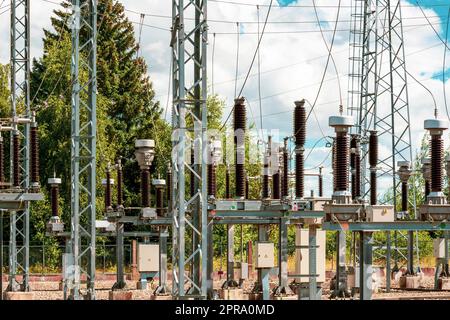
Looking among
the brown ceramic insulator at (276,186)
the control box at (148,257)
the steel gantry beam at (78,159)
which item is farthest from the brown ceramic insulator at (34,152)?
the brown ceramic insulator at (276,186)

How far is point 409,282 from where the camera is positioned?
27.9 metres

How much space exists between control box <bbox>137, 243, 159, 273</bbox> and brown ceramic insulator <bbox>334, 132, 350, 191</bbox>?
7.19 m

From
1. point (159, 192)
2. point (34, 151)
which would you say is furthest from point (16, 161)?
point (159, 192)

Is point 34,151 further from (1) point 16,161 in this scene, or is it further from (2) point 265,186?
(2) point 265,186

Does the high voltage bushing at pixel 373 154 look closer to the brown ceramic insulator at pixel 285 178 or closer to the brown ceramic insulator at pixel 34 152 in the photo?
the brown ceramic insulator at pixel 285 178

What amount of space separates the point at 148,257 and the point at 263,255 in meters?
2.69

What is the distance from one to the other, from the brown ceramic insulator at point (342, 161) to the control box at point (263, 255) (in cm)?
527

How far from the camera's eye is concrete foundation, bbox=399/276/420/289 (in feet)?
91.7

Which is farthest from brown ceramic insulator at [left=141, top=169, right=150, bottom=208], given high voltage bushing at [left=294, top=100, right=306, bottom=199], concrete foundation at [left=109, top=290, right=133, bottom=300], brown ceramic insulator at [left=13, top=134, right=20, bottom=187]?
high voltage bushing at [left=294, top=100, right=306, bottom=199]

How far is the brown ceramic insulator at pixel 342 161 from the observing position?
1694 cm
